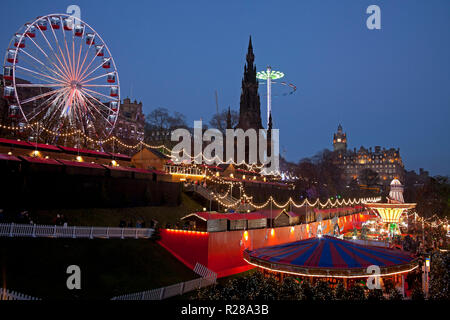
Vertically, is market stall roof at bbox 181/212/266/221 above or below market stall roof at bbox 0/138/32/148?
below

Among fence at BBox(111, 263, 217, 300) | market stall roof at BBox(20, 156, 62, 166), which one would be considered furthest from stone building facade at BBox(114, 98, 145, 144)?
fence at BBox(111, 263, 217, 300)

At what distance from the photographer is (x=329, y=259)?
18.5 m

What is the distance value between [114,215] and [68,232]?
732 centimetres

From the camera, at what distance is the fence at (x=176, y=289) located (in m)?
15.7

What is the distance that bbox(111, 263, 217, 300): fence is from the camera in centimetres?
1574

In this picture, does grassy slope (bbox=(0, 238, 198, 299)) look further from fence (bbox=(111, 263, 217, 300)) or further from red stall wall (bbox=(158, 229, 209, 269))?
fence (bbox=(111, 263, 217, 300))

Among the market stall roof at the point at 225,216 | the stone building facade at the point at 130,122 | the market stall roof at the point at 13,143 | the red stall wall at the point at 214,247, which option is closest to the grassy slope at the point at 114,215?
the red stall wall at the point at 214,247

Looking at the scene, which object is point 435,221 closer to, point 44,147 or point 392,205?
point 392,205

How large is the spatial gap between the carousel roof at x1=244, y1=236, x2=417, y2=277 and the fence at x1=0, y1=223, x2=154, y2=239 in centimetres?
752

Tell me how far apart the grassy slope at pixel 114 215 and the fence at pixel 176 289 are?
311 inches

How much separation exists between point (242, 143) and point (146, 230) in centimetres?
6128

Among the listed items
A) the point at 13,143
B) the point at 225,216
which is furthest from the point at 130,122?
the point at 225,216
